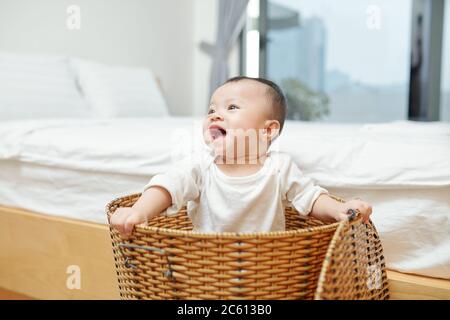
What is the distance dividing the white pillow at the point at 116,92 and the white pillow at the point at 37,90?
0.07 m

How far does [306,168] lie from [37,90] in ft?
4.44

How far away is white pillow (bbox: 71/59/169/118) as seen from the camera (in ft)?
7.59

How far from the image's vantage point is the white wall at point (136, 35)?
7.86ft

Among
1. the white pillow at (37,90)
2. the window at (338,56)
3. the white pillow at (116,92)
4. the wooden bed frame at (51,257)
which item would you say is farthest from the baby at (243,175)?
the window at (338,56)

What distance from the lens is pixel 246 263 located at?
81cm

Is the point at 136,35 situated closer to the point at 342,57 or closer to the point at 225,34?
the point at 225,34

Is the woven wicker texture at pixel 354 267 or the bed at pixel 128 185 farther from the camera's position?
Result: the bed at pixel 128 185

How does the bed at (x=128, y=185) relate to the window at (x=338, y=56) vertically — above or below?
below

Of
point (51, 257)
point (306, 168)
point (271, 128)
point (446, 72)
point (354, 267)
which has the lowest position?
point (51, 257)

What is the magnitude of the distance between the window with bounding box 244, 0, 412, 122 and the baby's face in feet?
6.94

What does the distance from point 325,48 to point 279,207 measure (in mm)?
2447

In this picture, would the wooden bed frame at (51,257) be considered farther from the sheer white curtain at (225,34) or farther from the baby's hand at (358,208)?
the sheer white curtain at (225,34)

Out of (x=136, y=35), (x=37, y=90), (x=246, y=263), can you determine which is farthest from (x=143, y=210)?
(x=136, y=35)

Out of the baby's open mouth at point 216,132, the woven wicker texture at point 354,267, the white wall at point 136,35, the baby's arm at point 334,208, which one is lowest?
the woven wicker texture at point 354,267
